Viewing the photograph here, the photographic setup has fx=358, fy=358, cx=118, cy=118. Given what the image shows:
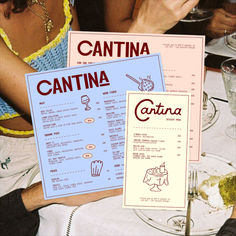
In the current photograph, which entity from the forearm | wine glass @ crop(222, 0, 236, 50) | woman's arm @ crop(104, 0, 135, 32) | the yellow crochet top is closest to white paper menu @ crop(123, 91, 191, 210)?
the forearm

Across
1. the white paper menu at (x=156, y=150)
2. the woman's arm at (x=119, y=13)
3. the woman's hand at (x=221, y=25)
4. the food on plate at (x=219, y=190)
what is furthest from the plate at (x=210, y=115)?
the woman's arm at (x=119, y=13)

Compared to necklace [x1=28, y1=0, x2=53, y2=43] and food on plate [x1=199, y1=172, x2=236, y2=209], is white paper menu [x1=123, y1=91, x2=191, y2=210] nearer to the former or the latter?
food on plate [x1=199, y1=172, x2=236, y2=209]

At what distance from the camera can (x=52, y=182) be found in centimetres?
73

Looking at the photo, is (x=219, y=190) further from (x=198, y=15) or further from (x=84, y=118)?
(x=198, y=15)

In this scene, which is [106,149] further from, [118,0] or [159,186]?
[118,0]

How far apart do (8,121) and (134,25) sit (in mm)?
596

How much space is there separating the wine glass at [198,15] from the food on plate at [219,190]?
0.73 meters

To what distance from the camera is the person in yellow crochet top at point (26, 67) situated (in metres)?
0.85

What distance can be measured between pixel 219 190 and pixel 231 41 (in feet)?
2.19

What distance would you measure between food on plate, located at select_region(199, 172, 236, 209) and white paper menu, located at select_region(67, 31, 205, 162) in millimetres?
198

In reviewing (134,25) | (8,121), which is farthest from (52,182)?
(8,121)

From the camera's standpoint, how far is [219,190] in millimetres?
806

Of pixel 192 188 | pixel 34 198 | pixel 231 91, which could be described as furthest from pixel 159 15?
pixel 34 198

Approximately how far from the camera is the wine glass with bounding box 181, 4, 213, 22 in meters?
1.36
